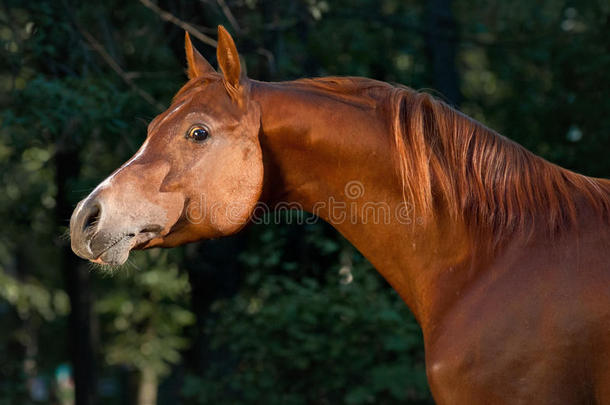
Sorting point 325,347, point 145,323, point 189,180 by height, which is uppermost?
point 189,180

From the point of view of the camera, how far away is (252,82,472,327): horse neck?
2.37 metres

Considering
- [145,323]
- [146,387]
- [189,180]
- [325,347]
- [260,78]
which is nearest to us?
[189,180]

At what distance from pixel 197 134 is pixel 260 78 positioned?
4229 mm

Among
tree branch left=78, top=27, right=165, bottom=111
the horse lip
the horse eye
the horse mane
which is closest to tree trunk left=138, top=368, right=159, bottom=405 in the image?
tree branch left=78, top=27, right=165, bottom=111

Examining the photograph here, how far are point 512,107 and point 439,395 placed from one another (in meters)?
7.36

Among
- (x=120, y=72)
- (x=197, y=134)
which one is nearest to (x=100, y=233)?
(x=197, y=134)

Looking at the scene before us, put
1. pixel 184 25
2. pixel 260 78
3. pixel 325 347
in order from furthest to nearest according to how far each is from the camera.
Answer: pixel 260 78
pixel 325 347
pixel 184 25

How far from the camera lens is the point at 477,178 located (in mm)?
2332

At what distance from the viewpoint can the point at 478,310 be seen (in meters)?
2.19

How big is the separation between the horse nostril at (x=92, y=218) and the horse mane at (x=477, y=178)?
1.06 metres

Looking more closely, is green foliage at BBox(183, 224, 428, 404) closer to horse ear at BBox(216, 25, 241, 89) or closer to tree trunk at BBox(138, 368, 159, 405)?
horse ear at BBox(216, 25, 241, 89)

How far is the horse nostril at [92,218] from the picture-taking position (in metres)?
2.36

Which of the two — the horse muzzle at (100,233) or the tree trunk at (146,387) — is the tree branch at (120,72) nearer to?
the horse muzzle at (100,233)

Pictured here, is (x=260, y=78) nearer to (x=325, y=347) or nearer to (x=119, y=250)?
(x=325, y=347)
